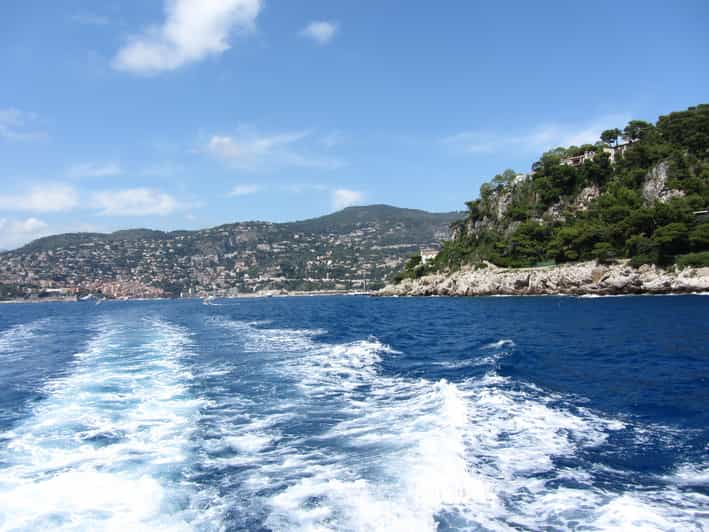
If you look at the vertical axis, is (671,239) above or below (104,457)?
above

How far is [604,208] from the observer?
2611 inches

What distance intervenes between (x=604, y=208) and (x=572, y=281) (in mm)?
13428

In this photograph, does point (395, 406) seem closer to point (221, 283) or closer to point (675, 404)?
point (675, 404)

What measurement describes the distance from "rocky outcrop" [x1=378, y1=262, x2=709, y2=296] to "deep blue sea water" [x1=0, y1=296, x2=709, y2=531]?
1526 inches

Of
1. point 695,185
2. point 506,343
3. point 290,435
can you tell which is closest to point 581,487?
point 290,435

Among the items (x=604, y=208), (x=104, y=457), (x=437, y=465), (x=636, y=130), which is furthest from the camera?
(x=636, y=130)

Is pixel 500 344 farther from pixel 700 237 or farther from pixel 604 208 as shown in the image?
pixel 604 208

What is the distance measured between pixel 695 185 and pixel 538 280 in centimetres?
2167

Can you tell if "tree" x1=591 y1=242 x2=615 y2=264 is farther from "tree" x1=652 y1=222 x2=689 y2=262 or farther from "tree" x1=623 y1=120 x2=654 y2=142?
"tree" x1=623 y1=120 x2=654 y2=142

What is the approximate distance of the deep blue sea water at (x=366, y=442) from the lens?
5695 mm

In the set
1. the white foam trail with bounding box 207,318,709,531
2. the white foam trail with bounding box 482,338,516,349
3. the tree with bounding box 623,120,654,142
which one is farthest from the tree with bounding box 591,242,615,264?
the white foam trail with bounding box 207,318,709,531

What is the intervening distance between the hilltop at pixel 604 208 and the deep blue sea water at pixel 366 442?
45.5 metres

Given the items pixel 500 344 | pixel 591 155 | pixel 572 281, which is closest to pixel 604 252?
pixel 572 281

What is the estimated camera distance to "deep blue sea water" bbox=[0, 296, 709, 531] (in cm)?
570
